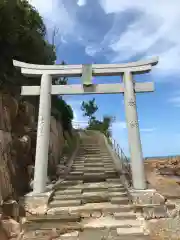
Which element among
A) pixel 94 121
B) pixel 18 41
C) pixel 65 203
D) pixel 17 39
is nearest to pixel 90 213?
pixel 65 203

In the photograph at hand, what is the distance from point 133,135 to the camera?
7.75 m

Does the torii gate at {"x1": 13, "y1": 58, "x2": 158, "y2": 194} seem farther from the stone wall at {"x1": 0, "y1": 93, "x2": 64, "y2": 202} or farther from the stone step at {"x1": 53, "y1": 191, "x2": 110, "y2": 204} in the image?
the stone step at {"x1": 53, "y1": 191, "x2": 110, "y2": 204}

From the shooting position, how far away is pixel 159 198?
675 cm

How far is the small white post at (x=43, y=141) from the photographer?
292 inches

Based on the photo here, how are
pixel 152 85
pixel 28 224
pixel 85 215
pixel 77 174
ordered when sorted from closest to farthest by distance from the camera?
pixel 28 224, pixel 85 215, pixel 152 85, pixel 77 174

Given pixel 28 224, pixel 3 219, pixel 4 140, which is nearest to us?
pixel 3 219

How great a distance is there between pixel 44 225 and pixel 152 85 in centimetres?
537

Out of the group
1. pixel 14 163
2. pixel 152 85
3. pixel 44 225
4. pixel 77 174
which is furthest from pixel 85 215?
pixel 152 85

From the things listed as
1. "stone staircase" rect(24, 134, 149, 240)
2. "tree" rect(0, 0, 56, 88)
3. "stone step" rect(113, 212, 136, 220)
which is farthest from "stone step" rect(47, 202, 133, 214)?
"tree" rect(0, 0, 56, 88)

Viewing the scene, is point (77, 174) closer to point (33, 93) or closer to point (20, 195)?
point (20, 195)

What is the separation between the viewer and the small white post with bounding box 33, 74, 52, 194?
24.3 ft

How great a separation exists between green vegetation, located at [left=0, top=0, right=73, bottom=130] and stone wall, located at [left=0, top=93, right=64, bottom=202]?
1.70m

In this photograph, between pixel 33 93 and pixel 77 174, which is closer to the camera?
pixel 33 93

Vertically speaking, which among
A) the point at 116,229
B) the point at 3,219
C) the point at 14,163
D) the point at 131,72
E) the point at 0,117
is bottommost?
the point at 116,229
